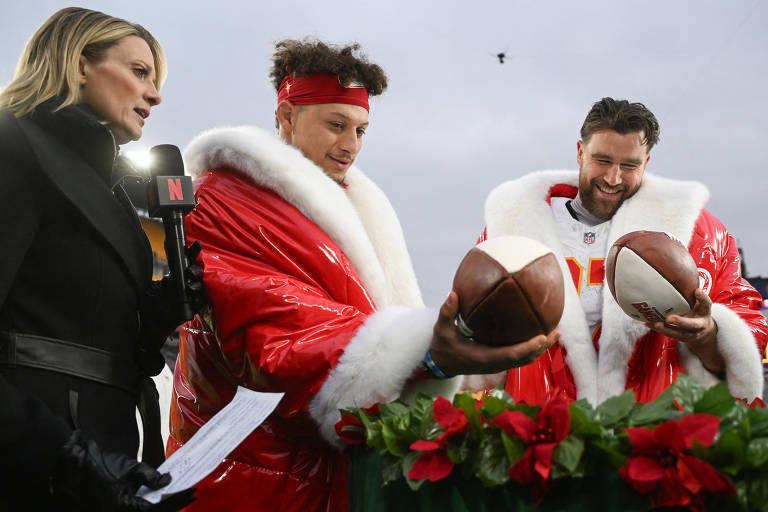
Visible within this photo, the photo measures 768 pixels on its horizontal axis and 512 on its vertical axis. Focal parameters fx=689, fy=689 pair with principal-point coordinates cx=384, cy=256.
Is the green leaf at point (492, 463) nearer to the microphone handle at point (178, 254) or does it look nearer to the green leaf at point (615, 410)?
the green leaf at point (615, 410)

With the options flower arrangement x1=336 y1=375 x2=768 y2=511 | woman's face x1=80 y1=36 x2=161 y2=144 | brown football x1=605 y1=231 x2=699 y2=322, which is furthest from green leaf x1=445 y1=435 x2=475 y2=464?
woman's face x1=80 y1=36 x2=161 y2=144

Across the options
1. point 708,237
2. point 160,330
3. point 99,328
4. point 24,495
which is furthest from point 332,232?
point 708,237

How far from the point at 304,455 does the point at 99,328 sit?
75 centimetres

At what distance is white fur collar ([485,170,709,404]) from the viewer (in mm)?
2850

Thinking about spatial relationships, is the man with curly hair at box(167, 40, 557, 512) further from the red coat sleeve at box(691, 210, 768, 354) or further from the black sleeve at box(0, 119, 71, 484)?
the red coat sleeve at box(691, 210, 768, 354)

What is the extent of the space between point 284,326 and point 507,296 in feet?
2.15

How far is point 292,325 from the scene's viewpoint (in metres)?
1.95

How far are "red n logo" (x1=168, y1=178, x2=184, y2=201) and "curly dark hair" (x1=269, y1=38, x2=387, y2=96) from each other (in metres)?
1.02

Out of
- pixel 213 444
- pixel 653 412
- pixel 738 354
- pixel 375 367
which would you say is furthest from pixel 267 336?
pixel 738 354

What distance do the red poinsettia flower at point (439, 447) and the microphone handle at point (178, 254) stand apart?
0.73 meters

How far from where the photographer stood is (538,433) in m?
1.50

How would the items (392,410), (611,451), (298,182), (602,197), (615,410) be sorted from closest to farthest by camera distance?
(611,451) < (615,410) < (392,410) < (298,182) < (602,197)

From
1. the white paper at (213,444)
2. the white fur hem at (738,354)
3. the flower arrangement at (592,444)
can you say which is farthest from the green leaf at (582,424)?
the white fur hem at (738,354)

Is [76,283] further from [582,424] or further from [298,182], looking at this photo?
[582,424]
